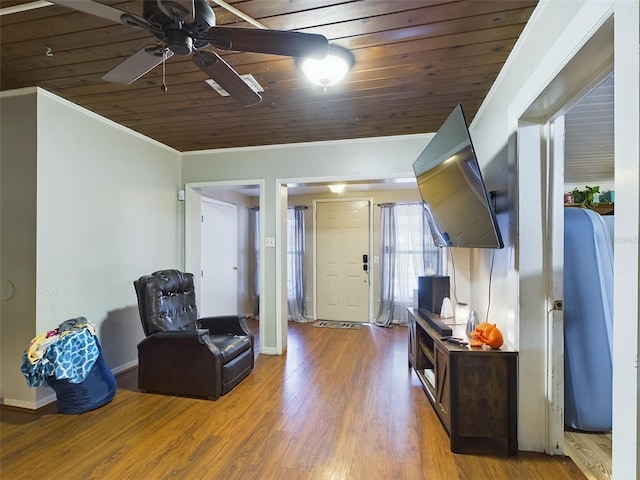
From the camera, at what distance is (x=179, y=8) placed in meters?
1.06

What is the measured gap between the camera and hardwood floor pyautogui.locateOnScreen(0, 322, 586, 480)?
168 centimetres

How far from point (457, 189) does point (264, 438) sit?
2018mm

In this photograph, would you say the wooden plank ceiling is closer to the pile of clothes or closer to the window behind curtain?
the pile of clothes

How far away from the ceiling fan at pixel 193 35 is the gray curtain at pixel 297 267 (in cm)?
382

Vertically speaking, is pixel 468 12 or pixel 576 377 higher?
pixel 468 12

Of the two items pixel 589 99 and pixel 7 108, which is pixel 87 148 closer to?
pixel 7 108

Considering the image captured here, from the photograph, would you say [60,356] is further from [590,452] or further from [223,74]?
[590,452]

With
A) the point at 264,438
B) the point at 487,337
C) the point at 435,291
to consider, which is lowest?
the point at 264,438

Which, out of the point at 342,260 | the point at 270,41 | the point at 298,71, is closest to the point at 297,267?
the point at 342,260

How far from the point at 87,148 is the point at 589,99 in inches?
155

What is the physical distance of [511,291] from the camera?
188cm

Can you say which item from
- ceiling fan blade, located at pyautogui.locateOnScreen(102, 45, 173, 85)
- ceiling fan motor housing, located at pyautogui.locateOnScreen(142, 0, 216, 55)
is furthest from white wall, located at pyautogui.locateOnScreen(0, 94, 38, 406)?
ceiling fan motor housing, located at pyautogui.locateOnScreen(142, 0, 216, 55)

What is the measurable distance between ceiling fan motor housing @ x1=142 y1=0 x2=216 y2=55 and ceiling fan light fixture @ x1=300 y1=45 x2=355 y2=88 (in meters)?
0.72

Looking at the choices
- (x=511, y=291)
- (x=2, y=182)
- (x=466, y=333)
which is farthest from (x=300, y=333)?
(x=2, y=182)
